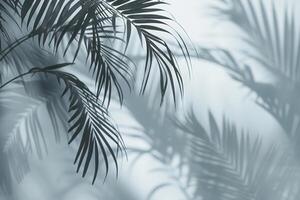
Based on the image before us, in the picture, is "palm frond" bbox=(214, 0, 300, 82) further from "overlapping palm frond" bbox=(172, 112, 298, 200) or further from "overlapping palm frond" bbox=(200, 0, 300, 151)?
"overlapping palm frond" bbox=(172, 112, 298, 200)

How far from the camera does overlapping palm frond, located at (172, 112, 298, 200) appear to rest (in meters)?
1.86

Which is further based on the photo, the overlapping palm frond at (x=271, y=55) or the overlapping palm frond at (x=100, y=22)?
the overlapping palm frond at (x=271, y=55)

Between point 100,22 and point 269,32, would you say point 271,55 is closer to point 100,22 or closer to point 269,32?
point 269,32

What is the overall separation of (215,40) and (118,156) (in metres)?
0.56

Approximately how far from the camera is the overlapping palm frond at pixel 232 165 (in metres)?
1.86

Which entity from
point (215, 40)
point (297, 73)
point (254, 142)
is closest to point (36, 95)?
point (215, 40)

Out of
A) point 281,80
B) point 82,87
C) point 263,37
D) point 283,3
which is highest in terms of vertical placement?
point 283,3

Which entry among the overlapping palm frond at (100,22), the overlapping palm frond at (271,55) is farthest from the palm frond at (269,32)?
the overlapping palm frond at (100,22)

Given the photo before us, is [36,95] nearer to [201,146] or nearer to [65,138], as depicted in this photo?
[65,138]

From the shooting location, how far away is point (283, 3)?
5.86 feet

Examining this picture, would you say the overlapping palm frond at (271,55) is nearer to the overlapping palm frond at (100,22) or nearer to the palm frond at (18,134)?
the overlapping palm frond at (100,22)

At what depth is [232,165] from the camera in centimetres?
189

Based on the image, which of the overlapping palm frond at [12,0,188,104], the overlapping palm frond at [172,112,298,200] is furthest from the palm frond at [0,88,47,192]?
the overlapping palm frond at [172,112,298,200]

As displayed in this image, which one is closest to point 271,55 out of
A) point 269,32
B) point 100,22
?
point 269,32
